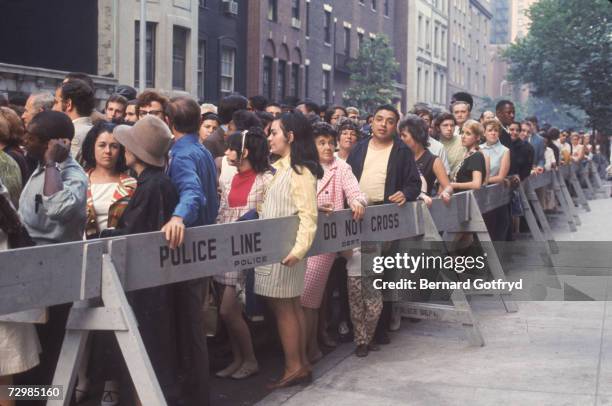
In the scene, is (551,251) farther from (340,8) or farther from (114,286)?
(340,8)

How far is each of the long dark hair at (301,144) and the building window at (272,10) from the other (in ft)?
99.8

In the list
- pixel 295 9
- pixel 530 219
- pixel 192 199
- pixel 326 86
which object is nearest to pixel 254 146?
pixel 192 199

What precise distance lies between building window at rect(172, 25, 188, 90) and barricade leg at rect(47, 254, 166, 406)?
85.6 ft

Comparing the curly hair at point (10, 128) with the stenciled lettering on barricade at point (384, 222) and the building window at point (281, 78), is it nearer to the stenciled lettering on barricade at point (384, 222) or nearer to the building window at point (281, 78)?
the stenciled lettering on barricade at point (384, 222)

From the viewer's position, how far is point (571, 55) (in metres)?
50.2

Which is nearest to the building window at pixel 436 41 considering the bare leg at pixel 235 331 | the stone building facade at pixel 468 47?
the stone building facade at pixel 468 47

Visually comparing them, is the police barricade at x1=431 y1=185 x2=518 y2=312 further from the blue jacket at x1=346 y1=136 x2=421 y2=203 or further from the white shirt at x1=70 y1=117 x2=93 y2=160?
the white shirt at x1=70 y1=117 x2=93 y2=160

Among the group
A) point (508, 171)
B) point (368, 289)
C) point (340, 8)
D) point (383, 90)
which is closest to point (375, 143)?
point (368, 289)

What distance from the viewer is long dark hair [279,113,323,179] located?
642 centimetres

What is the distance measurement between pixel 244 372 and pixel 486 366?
165cm

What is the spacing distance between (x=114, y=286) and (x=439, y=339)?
4.04 metres

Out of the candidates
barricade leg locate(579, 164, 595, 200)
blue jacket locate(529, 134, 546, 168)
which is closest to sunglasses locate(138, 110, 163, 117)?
blue jacket locate(529, 134, 546, 168)

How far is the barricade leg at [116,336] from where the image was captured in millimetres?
4371

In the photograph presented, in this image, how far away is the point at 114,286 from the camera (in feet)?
14.6
